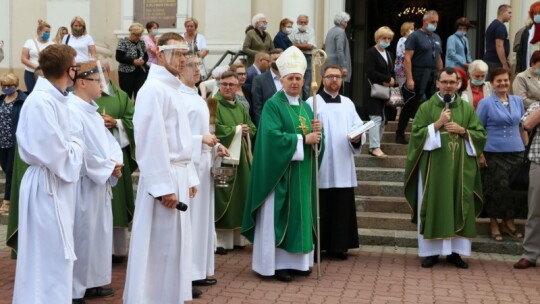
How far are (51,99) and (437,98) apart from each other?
4472mm

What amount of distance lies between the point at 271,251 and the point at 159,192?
85.2 inches

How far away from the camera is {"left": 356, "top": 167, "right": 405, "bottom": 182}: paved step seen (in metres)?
10.4

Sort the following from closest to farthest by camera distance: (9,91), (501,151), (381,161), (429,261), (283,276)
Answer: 1. (283,276)
2. (429,261)
3. (501,151)
4. (9,91)
5. (381,161)

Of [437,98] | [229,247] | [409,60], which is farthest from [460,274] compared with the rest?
[409,60]

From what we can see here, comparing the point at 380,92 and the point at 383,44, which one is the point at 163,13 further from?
the point at 380,92

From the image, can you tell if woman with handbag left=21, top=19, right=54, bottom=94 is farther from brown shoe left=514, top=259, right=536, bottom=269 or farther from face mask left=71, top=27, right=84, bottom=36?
brown shoe left=514, top=259, right=536, bottom=269

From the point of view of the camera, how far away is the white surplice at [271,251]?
7.39 metres

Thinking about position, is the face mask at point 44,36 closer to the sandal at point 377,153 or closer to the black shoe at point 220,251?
the sandal at point 377,153

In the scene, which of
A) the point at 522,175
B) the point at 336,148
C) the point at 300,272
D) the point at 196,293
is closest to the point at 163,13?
the point at 336,148

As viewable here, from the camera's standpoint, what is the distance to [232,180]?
29.0 ft

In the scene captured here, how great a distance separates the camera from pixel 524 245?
813cm

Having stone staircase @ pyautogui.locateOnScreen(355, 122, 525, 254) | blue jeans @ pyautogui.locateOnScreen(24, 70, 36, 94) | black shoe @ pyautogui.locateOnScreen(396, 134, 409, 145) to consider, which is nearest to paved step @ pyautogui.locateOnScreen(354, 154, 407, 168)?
stone staircase @ pyautogui.locateOnScreen(355, 122, 525, 254)

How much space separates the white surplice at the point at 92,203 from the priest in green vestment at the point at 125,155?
1222mm

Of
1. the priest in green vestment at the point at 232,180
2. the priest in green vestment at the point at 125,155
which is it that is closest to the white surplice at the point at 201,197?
the priest in green vestment at the point at 125,155
